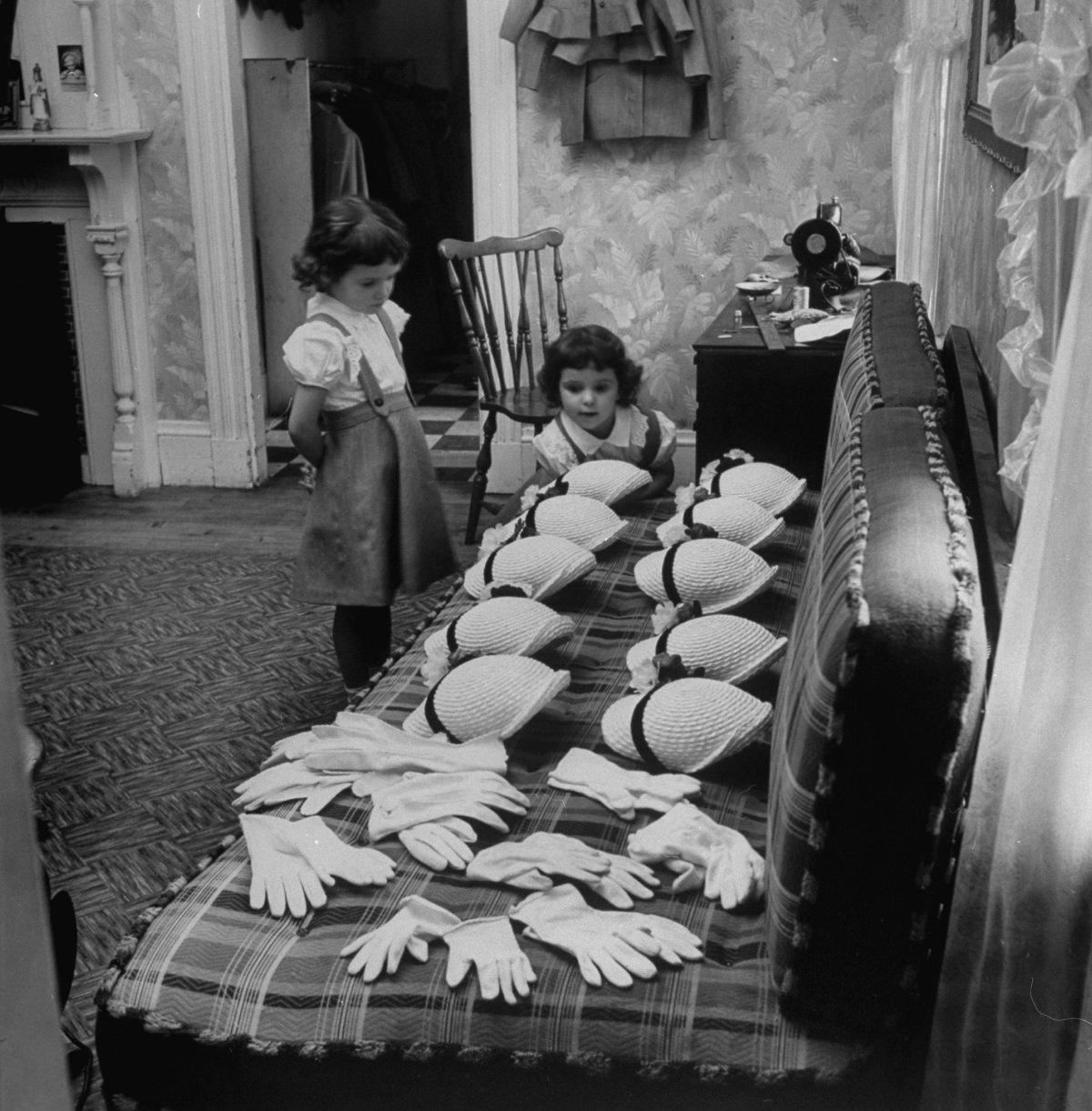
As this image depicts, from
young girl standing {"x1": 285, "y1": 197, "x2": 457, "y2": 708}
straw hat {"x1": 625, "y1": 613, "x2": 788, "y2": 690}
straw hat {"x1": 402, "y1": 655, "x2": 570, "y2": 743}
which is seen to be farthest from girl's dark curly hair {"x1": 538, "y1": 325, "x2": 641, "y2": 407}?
straw hat {"x1": 402, "y1": 655, "x2": 570, "y2": 743}

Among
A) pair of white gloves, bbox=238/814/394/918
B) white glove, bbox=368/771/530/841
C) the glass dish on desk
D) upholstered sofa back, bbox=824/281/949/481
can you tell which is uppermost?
upholstered sofa back, bbox=824/281/949/481

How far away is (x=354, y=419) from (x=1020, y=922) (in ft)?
6.37

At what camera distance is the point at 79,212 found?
15.2 ft

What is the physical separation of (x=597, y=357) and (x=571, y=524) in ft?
3.22

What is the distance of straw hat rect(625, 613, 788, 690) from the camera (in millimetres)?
1872

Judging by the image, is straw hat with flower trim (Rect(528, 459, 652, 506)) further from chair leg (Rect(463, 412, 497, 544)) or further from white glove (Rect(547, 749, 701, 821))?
chair leg (Rect(463, 412, 497, 544))

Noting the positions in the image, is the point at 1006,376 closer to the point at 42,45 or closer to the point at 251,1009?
the point at 251,1009

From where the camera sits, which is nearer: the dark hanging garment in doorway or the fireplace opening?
the fireplace opening

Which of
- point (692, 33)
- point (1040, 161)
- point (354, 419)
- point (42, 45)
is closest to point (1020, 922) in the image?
point (1040, 161)

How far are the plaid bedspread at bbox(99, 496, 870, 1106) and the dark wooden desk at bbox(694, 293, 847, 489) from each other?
1.82 metres

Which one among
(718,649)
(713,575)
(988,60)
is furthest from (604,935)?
(988,60)

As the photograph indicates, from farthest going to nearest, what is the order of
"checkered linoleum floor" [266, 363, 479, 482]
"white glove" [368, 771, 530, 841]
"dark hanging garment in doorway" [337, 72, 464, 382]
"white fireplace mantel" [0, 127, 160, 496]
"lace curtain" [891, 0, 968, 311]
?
"dark hanging garment in doorway" [337, 72, 464, 382], "checkered linoleum floor" [266, 363, 479, 482], "white fireplace mantel" [0, 127, 160, 496], "lace curtain" [891, 0, 968, 311], "white glove" [368, 771, 530, 841]

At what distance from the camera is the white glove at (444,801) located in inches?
61.4

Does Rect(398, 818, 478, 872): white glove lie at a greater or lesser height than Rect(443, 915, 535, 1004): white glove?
greater
